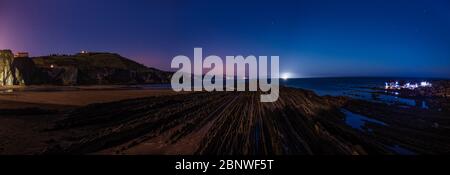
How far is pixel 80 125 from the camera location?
60.2ft

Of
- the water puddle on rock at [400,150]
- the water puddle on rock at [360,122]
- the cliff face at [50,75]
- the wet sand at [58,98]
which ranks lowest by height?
the water puddle on rock at [360,122]

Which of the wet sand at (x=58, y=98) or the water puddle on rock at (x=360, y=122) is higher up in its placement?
the wet sand at (x=58, y=98)

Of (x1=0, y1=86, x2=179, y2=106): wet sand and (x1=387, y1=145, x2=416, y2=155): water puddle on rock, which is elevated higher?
(x1=0, y1=86, x2=179, y2=106): wet sand

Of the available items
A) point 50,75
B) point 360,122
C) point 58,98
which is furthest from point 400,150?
point 50,75

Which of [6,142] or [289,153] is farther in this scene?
[6,142]

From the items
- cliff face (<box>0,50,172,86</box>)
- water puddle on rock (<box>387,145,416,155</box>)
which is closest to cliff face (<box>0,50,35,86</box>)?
cliff face (<box>0,50,172,86</box>)

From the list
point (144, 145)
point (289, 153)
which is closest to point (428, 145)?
point (289, 153)

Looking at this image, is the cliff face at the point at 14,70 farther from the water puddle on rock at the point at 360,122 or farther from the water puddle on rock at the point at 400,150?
the water puddle on rock at the point at 400,150

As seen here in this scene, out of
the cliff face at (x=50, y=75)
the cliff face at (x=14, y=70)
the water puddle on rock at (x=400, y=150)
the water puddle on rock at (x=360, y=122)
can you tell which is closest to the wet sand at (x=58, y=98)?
the water puddle on rock at (x=360, y=122)

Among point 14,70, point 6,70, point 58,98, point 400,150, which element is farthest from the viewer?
point 14,70

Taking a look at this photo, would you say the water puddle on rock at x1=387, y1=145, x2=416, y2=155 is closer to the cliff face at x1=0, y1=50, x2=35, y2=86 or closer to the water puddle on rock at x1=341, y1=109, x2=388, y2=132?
the water puddle on rock at x1=341, y1=109, x2=388, y2=132

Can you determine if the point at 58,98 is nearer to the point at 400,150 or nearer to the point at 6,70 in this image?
the point at 400,150
